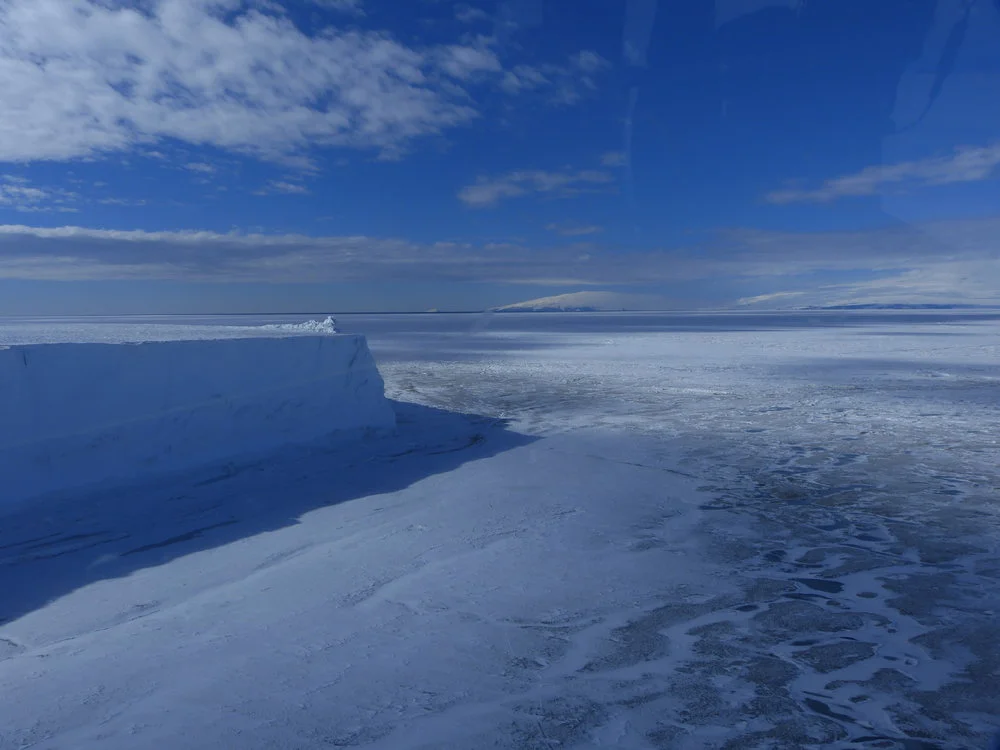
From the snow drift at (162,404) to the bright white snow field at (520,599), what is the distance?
13.7 inches

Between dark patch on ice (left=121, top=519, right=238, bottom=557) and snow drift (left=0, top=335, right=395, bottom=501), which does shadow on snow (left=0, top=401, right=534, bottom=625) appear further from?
snow drift (left=0, top=335, right=395, bottom=501)

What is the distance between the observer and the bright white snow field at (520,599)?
11.1 ft

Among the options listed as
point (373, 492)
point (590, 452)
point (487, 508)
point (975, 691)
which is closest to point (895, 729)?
point (975, 691)

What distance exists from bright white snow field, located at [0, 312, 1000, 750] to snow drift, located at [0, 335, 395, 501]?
347 millimetres

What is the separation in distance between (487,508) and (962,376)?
52.4 feet

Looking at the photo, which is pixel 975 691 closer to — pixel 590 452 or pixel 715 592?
pixel 715 592

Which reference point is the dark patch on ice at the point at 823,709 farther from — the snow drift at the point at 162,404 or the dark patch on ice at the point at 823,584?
the snow drift at the point at 162,404

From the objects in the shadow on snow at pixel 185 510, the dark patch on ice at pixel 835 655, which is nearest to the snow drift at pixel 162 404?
the shadow on snow at pixel 185 510

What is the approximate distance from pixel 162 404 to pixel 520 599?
551 cm

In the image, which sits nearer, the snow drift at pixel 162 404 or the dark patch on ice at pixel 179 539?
the dark patch on ice at pixel 179 539

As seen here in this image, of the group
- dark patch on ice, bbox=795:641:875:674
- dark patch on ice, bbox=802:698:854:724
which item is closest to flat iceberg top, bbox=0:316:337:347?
dark patch on ice, bbox=795:641:875:674

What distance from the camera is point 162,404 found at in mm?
8219

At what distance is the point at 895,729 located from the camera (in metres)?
3.28

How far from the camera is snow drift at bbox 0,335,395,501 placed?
693 centimetres
